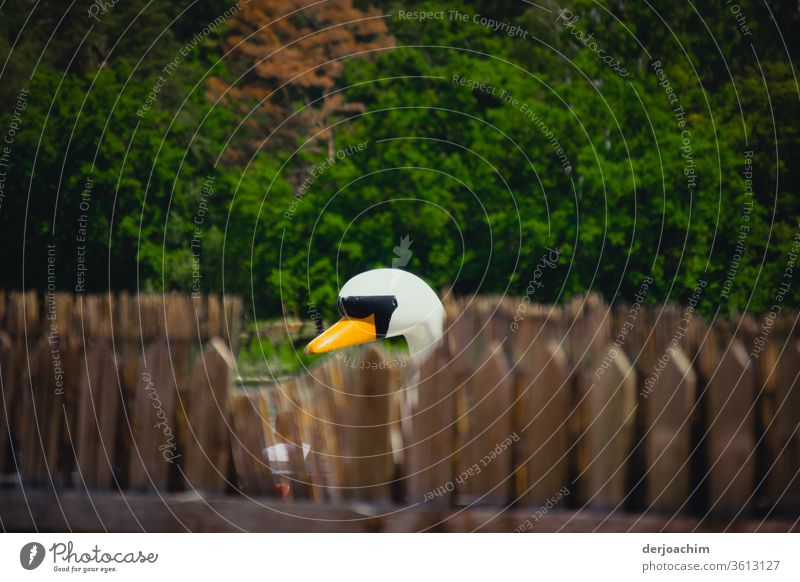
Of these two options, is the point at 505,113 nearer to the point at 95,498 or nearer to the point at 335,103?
the point at 335,103

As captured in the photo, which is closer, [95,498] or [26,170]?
[95,498]

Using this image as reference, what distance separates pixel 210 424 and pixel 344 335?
815 mm

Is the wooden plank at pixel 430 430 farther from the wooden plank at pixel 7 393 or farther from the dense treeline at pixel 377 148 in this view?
the dense treeline at pixel 377 148

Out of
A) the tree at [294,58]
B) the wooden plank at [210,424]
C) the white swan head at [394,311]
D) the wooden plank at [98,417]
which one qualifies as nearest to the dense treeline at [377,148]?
the tree at [294,58]

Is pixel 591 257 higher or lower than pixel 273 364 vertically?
higher

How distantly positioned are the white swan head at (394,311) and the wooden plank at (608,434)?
45.0 inches

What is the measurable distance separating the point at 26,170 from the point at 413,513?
12.0ft

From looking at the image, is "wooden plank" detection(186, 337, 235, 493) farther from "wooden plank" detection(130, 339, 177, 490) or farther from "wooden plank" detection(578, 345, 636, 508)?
"wooden plank" detection(578, 345, 636, 508)

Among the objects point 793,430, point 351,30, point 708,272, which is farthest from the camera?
point 351,30

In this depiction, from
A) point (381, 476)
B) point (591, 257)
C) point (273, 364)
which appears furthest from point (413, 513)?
point (591, 257)

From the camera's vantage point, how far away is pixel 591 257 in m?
5.05

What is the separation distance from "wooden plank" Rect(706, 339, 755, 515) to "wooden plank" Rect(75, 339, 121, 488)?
Result: 146 cm
